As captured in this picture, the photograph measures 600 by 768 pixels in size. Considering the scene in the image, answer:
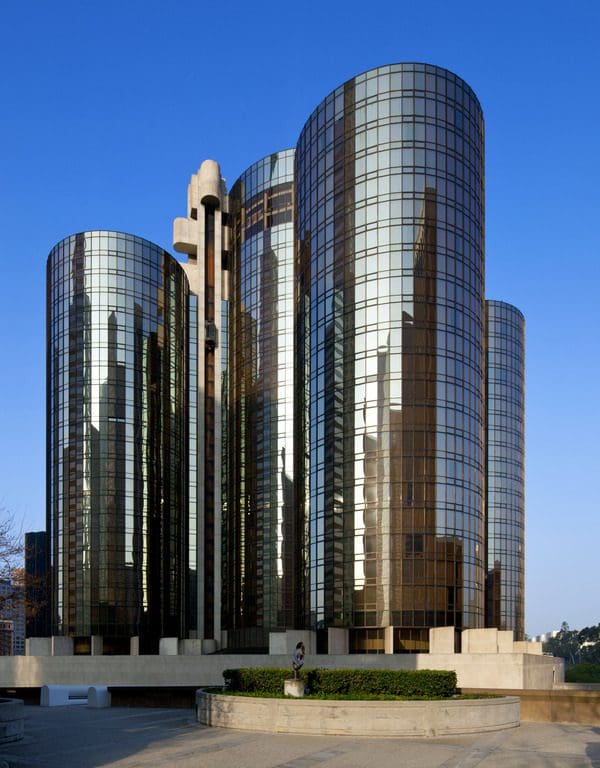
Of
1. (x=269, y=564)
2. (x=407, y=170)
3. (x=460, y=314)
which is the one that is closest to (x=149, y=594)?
(x=269, y=564)

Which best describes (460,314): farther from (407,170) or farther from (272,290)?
(272,290)

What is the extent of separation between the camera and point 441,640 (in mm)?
61812

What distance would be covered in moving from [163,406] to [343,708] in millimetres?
63380

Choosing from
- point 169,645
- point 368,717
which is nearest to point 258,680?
point 368,717

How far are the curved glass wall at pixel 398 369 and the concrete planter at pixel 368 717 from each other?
31.1m

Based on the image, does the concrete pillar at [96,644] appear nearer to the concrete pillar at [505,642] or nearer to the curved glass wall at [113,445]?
the curved glass wall at [113,445]

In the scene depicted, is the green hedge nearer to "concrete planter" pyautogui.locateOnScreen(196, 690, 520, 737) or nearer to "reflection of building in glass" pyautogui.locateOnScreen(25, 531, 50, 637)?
"concrete planter" pyautogui.locateOnScreen(196, 690, 520, 737)

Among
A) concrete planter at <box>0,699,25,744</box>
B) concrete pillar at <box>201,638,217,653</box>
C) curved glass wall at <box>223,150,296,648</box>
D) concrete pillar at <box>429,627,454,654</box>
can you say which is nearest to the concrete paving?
concrete planter at <box>0,699,25,744</box>

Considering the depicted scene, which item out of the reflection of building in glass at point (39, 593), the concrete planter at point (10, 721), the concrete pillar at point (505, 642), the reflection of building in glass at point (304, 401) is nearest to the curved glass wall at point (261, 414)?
the reflection of building in glass at point (304, 401)

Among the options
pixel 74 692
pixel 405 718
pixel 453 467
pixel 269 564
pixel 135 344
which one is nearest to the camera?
pixel 405 718

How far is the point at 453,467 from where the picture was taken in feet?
217

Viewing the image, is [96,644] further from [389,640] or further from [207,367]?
[389,640]

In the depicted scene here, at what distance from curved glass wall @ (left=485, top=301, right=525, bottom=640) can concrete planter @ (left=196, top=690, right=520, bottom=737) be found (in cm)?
7528

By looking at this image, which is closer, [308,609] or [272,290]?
[308,609]
